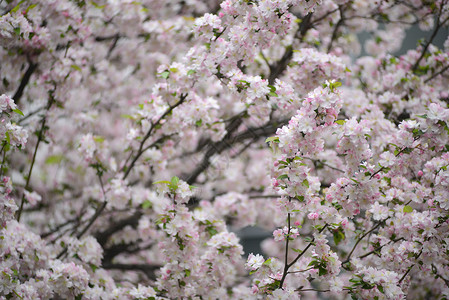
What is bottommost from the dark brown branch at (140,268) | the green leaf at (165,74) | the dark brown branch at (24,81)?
the dark brown branch at (140,268)

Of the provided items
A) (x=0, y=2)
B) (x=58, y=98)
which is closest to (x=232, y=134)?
(x=58, y=98)

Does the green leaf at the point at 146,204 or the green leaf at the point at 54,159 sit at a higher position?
the green leaf at the point at 54,159

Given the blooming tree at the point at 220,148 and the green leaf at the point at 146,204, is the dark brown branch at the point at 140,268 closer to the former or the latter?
the blooming tree at the point at 220,148

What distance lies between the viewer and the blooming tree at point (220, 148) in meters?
→ 2.41

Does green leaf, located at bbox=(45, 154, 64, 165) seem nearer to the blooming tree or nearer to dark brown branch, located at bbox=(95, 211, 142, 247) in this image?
the blooming tree

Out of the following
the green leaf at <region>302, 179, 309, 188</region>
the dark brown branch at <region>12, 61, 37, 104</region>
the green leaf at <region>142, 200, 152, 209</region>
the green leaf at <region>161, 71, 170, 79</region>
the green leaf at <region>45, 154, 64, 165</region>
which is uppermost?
the green leaf at <region>45, 154, 64, 165</region>

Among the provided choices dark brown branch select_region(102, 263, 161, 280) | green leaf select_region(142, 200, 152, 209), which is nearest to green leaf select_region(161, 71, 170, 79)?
green leaf select_region(142, 200, 152, 209)

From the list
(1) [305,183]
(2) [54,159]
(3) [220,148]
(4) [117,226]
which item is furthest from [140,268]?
(1) [305,183]

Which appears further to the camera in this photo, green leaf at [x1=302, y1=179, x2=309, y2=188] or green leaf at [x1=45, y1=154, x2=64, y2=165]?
green leaf at [x1=45, y1=154, x2=64, y2=165]

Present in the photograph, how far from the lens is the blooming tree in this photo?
7.91ft

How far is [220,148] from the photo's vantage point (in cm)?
361

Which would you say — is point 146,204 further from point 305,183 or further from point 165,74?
point 305,183

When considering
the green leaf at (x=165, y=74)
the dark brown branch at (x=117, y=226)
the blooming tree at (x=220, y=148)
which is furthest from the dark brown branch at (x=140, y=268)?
the green leaf at (x=165, y=74)

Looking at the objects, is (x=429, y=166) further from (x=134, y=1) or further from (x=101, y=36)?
(x=101, y=36)
